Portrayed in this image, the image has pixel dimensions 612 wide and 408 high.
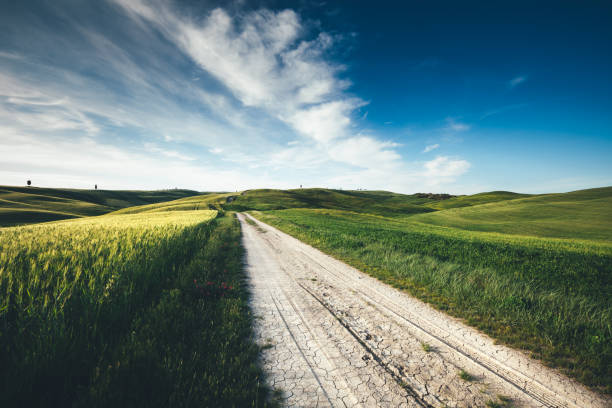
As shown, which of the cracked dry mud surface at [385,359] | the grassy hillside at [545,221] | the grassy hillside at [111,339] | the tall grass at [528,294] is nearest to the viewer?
the grassy hillside at [111,339]

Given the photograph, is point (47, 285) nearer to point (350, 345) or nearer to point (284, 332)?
point (284, 332)

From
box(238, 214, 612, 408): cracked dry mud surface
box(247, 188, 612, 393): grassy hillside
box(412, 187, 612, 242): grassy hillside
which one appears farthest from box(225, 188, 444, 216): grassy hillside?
box(238, 214, 612, 408): cracked dry mud surface

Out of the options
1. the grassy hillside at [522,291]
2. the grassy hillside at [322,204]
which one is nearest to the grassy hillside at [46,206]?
the grassy hillside at [322,204]

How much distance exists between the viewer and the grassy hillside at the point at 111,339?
277 centimetres

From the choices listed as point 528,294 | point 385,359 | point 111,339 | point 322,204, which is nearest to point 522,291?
point 528,294

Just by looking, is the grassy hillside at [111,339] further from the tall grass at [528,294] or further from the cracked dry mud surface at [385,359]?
the tall grass at [528,294]

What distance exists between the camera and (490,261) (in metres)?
10.6

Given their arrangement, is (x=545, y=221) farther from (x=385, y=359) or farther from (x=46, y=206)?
(x=46, y=206)

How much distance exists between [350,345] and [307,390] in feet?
4.66

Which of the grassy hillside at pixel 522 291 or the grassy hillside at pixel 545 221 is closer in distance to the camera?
the grassy hillside at pixel 522 291

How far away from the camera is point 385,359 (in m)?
4.00

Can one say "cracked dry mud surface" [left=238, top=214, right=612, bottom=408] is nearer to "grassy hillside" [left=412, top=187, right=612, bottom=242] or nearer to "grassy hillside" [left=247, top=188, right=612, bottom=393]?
"grassy hillside" [left=247, top=188, right=612, bottom=393]

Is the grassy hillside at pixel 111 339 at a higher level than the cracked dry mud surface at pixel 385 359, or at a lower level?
higher

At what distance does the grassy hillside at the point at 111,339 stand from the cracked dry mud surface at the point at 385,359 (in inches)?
26.8
